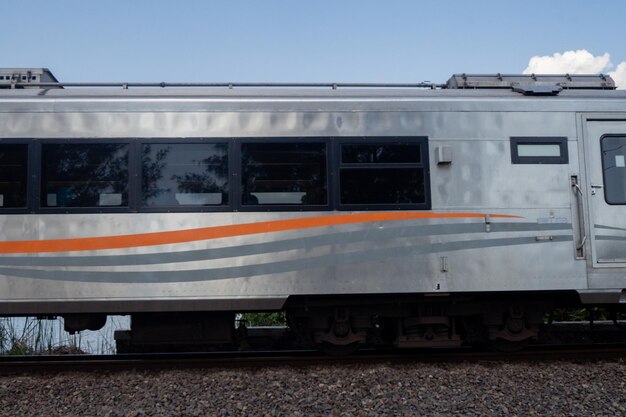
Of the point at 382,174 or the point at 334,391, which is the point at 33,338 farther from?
the point at 382,174

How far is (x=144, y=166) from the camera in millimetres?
6465

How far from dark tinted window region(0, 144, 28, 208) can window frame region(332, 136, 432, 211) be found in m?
3.72

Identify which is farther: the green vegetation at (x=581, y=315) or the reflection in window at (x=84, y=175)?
the green vegetation at (x=581, y=315)

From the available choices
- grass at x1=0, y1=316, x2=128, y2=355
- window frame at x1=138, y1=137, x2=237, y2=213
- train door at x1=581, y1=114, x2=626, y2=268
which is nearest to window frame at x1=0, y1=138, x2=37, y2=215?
window frame at x1=138, y1=137, x2=237, y2=213

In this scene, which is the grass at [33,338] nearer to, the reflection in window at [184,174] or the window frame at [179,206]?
the window frame at [179,206]

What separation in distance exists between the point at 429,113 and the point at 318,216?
1.91 metres

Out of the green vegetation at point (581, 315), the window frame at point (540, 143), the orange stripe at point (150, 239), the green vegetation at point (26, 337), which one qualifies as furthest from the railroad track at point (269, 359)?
the green vegetation at point (581, 315)

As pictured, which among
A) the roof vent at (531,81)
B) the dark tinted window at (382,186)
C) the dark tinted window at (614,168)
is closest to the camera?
the dark tinted window at (382,186)

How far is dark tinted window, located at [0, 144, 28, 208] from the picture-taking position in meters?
6.38

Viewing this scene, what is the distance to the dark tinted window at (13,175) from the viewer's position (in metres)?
6.38

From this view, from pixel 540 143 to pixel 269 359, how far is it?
4.31m

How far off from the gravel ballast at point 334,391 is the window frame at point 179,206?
6.21ft

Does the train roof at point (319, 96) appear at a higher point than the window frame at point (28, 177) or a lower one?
higher

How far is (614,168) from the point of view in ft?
22.3
